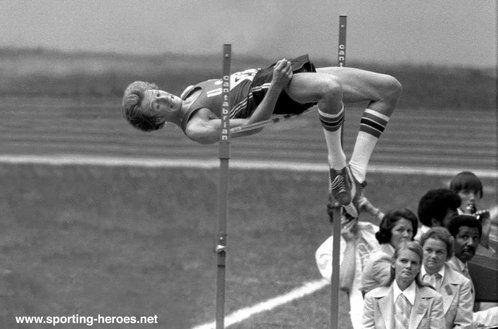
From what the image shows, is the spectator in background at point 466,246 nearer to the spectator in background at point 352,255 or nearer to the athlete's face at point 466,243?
the athlete's face at point 466,243

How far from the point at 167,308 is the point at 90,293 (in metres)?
0.76

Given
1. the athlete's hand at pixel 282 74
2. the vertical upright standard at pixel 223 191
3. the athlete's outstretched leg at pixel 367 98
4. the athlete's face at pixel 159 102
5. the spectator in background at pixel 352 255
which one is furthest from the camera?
the spectator in background at pixel 352 255

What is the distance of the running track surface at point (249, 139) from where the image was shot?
58.5ft

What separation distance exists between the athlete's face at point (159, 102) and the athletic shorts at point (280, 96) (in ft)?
1.48

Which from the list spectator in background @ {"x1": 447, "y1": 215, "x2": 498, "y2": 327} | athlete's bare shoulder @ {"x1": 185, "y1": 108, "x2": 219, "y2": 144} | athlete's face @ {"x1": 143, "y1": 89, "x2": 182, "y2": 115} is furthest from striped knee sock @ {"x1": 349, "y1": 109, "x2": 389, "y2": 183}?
athlete's face @ {"x1": 143, "y1": 89, "x2": 182, "y2": 115}

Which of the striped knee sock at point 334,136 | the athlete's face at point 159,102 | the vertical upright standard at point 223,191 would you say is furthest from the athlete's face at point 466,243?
the athlete's face at point 159,102

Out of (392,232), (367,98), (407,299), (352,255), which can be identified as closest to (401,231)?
(392,232)

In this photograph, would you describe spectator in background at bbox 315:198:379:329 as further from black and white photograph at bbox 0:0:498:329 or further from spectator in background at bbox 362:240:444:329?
spectator in background at bbox 362:240:444:329

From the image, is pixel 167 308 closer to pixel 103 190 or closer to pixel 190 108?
pixel 190 108

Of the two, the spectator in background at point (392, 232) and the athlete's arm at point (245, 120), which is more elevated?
the athlete's arm at point (245, 120)

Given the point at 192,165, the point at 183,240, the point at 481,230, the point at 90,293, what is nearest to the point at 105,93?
the point at 192,165

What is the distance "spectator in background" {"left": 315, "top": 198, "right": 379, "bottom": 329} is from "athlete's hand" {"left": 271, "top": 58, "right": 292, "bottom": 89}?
1.14m

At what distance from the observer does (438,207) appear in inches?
327

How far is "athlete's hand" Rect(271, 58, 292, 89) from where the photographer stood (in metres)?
6.92
